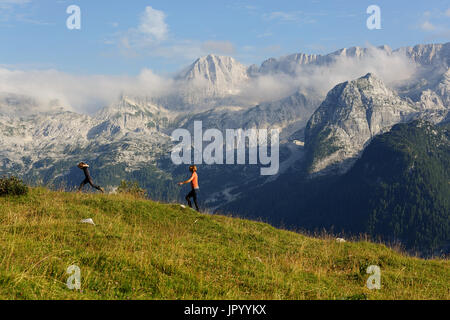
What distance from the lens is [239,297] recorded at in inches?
355

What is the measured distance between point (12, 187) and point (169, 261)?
16609 millimetres

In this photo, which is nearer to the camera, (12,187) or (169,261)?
(169,261)

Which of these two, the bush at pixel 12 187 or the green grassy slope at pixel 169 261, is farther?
the bush at pixel 12 187

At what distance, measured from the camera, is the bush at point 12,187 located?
21719 millimetres

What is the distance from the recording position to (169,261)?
10812mm

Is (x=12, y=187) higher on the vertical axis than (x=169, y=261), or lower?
higher

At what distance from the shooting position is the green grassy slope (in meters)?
9.02

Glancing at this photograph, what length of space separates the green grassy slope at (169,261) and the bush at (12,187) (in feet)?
2.47

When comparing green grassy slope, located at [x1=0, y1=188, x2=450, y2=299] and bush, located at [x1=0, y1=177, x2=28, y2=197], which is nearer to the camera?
green grassy slope, located at [x1=0, y1=188, x2=450, y2=299]

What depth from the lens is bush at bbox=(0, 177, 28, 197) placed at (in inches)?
855

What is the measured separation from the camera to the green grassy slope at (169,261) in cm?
902

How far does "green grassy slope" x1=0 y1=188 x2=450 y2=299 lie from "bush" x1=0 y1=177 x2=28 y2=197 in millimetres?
754
